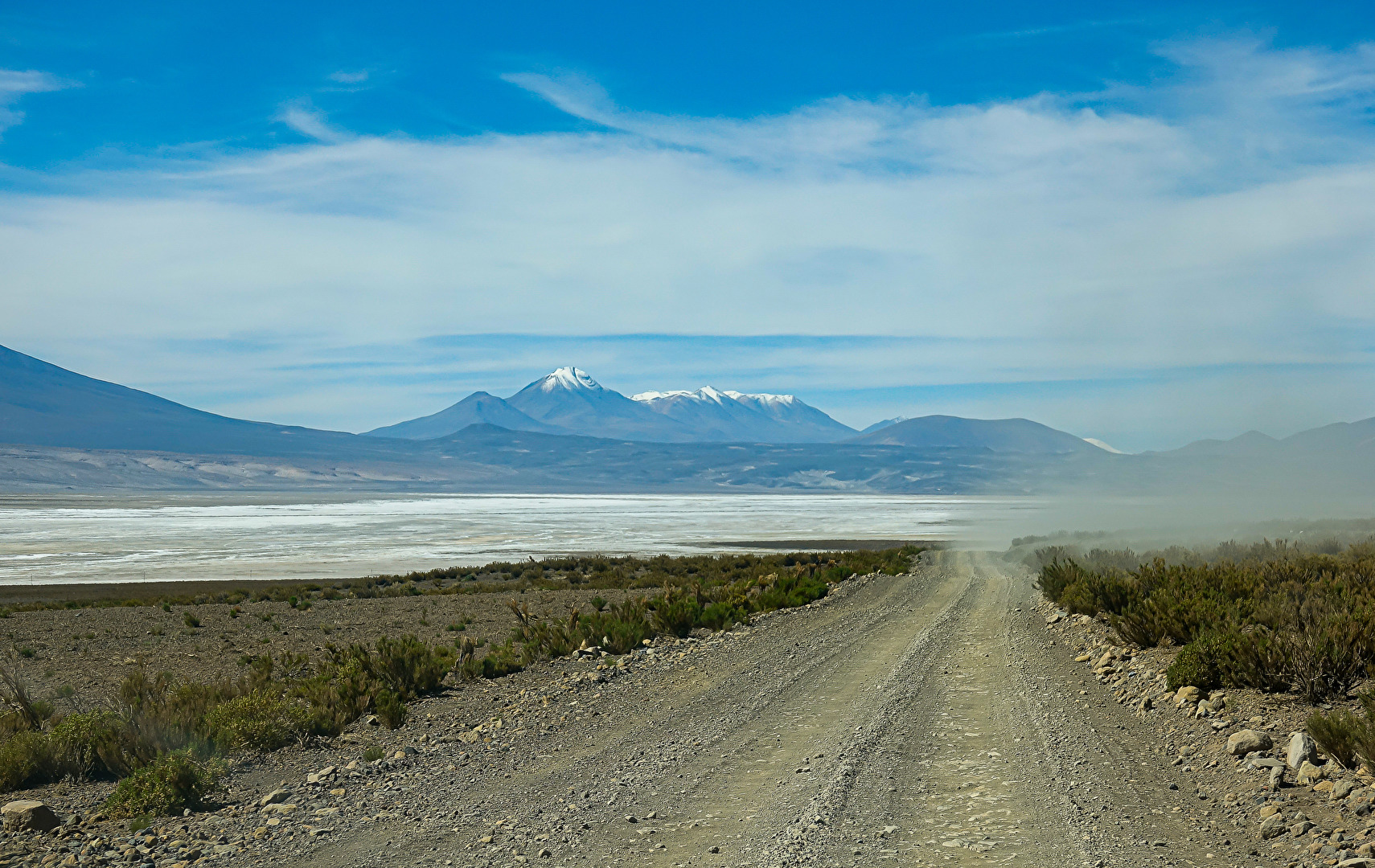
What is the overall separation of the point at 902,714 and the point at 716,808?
11.0ft

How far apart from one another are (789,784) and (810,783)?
161 mm

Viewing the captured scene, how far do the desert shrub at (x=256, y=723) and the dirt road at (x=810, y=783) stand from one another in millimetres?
1776

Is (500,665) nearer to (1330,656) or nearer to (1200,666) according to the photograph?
(1200,666)

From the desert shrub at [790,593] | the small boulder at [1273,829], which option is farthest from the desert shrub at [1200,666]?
the desert shrub at [790,593]

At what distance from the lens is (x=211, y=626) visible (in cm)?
2244

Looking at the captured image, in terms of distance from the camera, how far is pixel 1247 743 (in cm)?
709

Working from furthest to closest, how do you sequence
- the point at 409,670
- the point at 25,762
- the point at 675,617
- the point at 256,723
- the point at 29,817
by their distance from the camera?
the point at 675,617, the point at 409,670, the point at 256,723, the point at 25,762, the point at 29,817

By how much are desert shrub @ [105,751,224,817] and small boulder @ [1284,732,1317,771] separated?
8129mm

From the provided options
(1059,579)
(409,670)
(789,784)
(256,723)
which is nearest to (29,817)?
(256,723)

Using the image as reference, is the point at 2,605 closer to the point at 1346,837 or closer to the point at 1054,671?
the point at 1054,671

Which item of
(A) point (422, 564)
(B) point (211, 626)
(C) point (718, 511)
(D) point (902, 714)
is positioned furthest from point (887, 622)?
(C) point (718, 511)

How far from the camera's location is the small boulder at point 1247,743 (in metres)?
7.07

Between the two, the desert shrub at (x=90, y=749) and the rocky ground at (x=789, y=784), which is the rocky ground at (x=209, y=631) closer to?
the desert shrub at (x=90, y=749)

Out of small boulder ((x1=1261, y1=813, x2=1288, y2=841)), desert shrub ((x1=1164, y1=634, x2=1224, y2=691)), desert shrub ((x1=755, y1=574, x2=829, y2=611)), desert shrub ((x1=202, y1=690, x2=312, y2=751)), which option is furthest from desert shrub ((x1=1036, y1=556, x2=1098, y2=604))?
desert shrub ((x1=202, y1=690, x2=312, y2=751))
